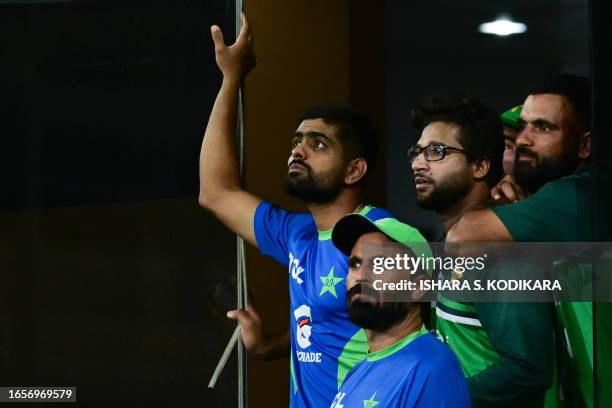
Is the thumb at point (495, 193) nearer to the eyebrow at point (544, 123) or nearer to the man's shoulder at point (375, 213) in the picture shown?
the eyebrow at point (544, 123)

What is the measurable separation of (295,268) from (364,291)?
793 millimetres

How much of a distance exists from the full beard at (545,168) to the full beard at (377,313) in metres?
0.57

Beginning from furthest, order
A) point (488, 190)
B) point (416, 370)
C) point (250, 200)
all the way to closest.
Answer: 1. point (250, 200)
2. point (488, 190)
3. point (416, 370)

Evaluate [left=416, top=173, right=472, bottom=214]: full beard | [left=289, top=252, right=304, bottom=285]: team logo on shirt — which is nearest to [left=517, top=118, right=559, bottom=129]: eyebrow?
[left=416, top=173, right=472, bottom=214]: full beard

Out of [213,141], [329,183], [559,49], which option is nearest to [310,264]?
[329,183]

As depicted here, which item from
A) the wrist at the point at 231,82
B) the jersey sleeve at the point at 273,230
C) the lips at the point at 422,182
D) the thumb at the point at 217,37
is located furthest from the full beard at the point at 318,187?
the thumb at the point at 217,37

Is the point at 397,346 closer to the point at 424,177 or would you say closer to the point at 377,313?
the point at 377,313

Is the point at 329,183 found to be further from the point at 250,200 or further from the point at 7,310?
the point at 7,310

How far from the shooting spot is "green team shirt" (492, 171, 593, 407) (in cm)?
313

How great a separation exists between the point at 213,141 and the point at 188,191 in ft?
0.73

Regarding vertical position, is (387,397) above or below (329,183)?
below

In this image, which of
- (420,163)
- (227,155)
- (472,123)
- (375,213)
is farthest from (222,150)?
(472,123)

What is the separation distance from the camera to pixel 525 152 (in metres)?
3.21

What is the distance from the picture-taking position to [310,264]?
143 inches
